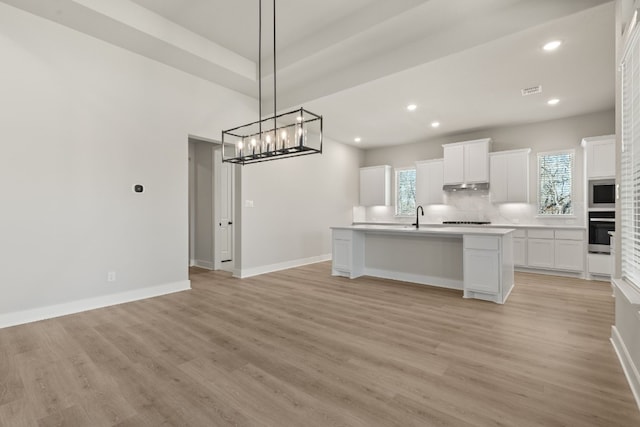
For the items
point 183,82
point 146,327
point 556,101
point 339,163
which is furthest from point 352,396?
point 339,163

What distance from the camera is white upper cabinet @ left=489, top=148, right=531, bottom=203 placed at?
607cm

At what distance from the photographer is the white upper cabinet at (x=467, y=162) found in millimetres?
6398

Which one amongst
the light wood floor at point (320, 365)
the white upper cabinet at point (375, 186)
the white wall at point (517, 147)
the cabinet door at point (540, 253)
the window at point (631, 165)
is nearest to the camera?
the light wood floor at point (320, 365)

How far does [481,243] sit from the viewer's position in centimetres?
397

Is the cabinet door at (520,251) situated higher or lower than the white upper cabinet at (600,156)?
lower

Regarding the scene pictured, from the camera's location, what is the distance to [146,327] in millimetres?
3105

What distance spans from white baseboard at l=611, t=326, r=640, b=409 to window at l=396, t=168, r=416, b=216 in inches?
218

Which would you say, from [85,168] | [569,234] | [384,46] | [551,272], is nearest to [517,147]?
[569,234]

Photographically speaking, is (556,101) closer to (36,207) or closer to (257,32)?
(257,32)

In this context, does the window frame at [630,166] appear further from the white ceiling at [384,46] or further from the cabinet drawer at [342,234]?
the cabinet drawer at [342,234]

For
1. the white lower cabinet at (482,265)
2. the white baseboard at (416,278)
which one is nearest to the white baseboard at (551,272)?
the white baseboard at (416,278)

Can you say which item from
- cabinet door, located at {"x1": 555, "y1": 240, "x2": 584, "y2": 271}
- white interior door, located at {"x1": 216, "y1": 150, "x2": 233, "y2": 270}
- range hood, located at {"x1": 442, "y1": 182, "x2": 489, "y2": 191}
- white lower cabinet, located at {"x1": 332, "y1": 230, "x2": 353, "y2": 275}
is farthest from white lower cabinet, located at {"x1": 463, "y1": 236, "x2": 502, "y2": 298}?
white interior door, located at {"x1": 216, "y1": 150, "x2": 233, "y2": 270}

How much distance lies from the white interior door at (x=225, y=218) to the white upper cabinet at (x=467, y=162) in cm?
471

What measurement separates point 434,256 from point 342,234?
1.54m
